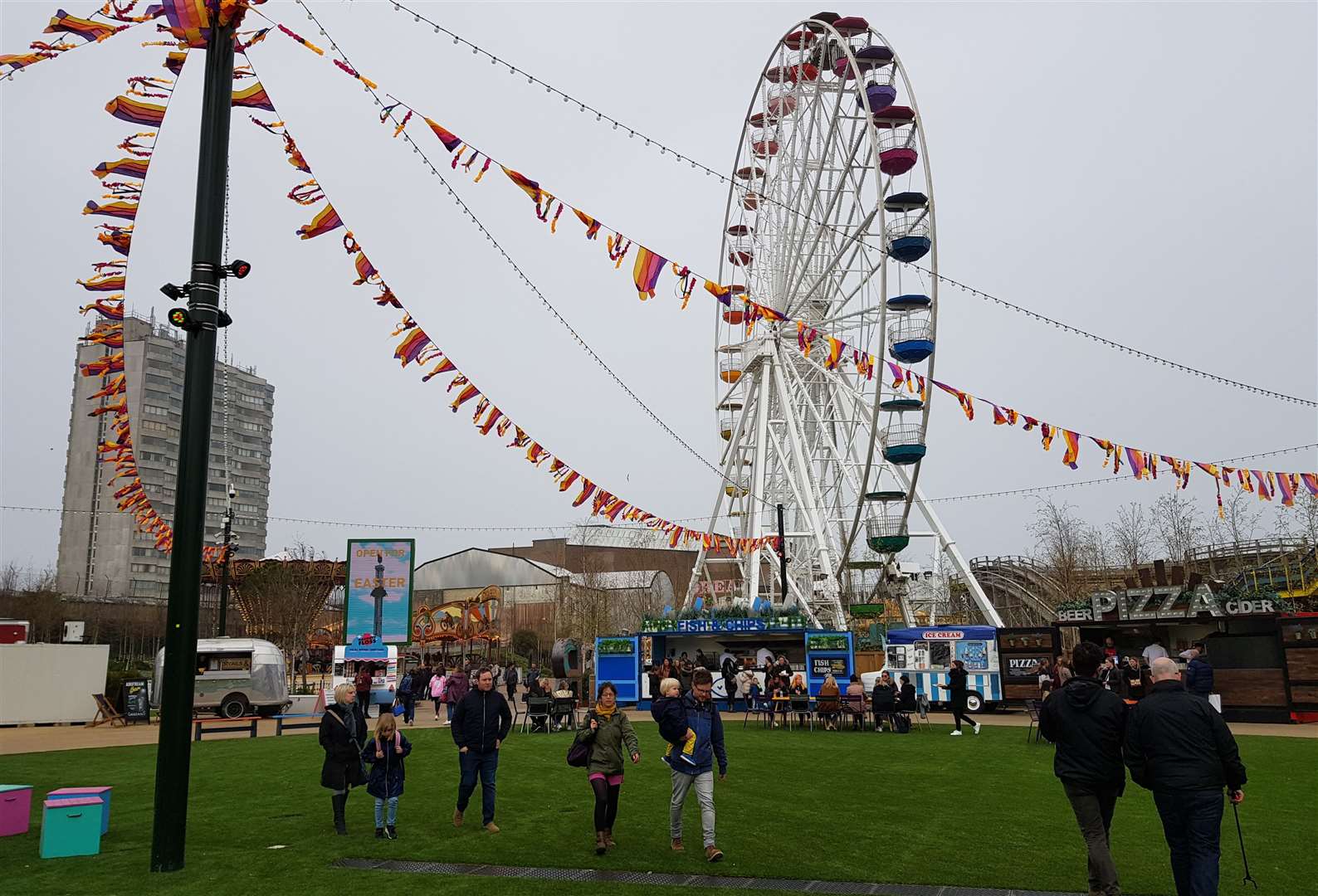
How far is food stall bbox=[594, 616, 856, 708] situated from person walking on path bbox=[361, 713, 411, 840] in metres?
19.3

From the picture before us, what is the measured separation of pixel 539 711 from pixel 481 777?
11.2m

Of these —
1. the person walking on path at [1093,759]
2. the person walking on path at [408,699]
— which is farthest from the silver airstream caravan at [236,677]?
the person walking on path at [1093,759]

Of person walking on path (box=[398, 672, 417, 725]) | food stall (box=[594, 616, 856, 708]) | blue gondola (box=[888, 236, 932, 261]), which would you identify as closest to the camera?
person walking on path (box=[398, 672, 417, 725])

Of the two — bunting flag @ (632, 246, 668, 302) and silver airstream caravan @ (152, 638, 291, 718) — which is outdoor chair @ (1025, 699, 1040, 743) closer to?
bunting flag @ (632, 246, 668, 302)

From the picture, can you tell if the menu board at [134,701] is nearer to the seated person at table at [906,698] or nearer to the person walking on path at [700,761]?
the seated person at table at [906,698]

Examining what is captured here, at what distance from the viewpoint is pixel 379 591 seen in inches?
1227

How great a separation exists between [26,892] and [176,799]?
1.09m

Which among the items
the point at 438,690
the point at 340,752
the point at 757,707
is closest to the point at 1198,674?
the point at 757,707

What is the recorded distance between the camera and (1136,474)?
22.1m

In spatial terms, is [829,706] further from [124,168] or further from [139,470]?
[139,470]

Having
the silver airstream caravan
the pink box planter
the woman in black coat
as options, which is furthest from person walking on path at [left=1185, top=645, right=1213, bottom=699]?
the silver airstream caravan

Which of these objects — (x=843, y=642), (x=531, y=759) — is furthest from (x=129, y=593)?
(x=531, y=759)

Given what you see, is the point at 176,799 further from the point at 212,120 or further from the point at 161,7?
the point at 161,7

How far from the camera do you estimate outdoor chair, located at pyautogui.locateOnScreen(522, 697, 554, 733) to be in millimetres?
20609
